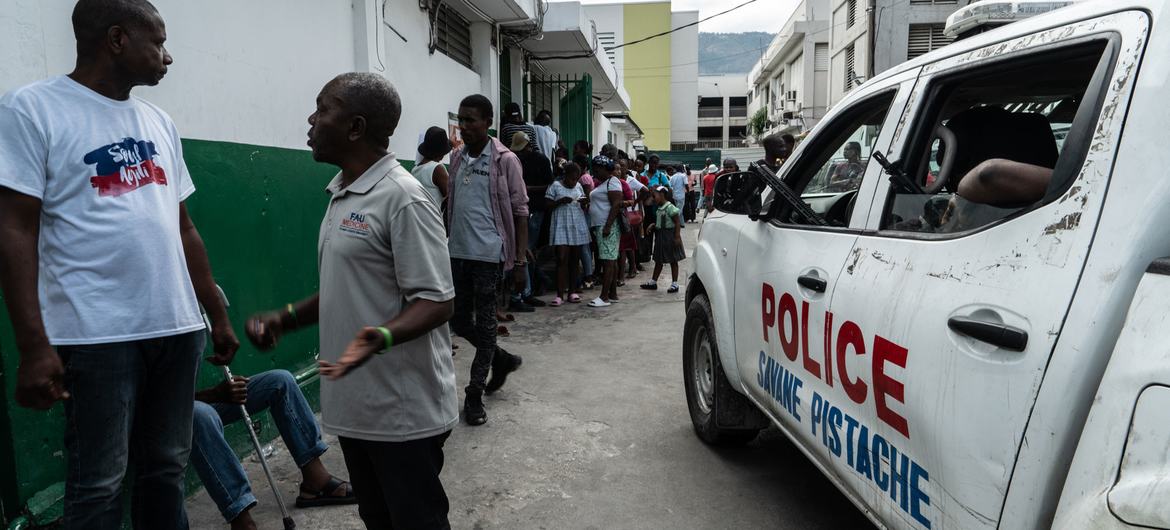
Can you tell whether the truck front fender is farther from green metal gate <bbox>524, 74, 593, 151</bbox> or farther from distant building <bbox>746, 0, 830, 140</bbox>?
distant building <bbox>746, 0, 830, 140</bbox>

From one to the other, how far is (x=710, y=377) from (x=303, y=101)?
2.94 m

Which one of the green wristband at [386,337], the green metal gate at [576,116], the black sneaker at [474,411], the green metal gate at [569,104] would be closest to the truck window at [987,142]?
the green wristband at [386,337]

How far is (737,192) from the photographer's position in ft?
10.6

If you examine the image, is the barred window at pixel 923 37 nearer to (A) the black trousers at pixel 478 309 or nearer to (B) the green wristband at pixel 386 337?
(A) the black trousers at pixel 478 309

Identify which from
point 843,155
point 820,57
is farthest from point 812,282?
point 820,57

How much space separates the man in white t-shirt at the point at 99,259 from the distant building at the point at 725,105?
64276 mm

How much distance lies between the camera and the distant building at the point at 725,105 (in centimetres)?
6562

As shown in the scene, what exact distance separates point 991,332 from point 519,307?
669 cm

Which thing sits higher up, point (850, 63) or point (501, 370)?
point (850, 63)

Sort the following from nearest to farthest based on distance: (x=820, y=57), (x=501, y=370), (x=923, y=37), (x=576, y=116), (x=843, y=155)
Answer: (x=843, y=155) < (x=501, y=370) < (x=576, y=116) < (x=923, y=37) < (x=820, y=57)

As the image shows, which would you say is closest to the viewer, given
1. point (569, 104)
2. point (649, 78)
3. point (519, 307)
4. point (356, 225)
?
point (356, 225)

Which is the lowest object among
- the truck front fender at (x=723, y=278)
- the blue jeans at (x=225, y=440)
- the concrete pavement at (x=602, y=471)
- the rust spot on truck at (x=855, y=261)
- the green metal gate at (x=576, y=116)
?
the concrete pavement at (x=602, y=471)

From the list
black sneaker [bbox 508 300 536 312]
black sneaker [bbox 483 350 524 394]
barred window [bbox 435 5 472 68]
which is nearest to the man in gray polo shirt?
black sneaker [bbox 483 350 524 394]

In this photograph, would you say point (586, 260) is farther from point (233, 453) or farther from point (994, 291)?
point (994, 291)
